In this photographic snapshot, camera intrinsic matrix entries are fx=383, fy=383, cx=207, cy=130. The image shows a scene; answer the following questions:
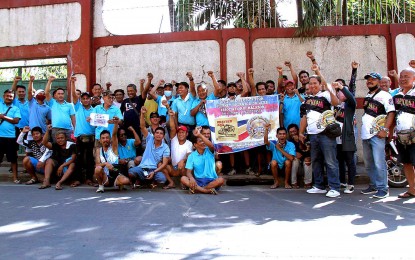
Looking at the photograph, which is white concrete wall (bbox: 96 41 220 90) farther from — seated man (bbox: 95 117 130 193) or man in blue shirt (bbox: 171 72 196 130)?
seated man (bbox: 95 117 130 193)

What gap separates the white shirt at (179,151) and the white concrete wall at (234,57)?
2.54m

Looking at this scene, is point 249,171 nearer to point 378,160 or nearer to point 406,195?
point 378,160

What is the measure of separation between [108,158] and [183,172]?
1359 millimetres

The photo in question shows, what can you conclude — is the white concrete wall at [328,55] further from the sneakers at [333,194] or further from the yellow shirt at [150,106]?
the sneakers at [333,194]

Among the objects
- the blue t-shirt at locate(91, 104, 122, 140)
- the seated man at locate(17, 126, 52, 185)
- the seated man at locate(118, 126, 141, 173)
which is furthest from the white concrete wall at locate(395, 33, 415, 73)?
the seated man at locate(17, 126, 52, 185)

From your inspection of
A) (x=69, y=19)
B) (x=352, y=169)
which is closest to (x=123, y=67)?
(x=69, y=19)

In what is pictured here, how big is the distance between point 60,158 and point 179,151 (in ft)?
7.90

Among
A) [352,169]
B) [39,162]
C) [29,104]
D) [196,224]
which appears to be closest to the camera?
[196,224]

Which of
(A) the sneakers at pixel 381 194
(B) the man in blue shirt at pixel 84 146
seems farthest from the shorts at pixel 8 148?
(A) the sneakers at pixel 381 194

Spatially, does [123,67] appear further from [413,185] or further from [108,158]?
[413,185]

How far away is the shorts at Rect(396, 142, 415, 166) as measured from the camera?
5734 mm

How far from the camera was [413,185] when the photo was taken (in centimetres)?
585

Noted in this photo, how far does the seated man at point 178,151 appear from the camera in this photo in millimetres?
6969

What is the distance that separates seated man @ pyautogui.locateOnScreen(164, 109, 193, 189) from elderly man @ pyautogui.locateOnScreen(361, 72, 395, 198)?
10.1 ft
